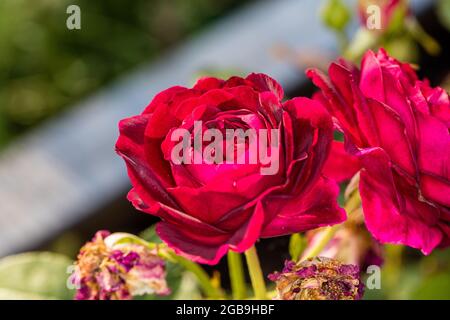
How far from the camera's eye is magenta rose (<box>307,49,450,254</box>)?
1.24ft

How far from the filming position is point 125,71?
1480 mm

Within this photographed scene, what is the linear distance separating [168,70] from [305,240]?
0.80 meters

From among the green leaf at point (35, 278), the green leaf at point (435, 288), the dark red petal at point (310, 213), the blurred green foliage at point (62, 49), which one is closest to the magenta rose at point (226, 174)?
the dark red petal at point (310, 213)

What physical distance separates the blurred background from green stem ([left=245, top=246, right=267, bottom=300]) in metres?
0.32

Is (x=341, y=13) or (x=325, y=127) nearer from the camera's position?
(x=325, y=127)

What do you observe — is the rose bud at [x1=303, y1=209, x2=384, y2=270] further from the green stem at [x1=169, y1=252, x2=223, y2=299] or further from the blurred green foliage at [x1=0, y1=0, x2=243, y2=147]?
the blurred green foliage at [x1=0, y1=0, x2=243, y2=147]

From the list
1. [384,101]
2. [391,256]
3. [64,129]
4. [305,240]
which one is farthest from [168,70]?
[384,101]

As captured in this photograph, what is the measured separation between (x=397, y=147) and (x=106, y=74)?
3.81ft

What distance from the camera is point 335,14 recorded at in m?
0.69

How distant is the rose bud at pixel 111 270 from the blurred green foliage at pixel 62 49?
99 cm
